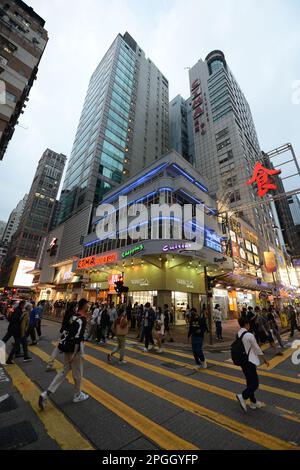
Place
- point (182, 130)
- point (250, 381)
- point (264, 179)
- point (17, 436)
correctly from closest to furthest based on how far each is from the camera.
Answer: point (17, 436)
point (250, 381)
point (264, 179)
point (182, 130)

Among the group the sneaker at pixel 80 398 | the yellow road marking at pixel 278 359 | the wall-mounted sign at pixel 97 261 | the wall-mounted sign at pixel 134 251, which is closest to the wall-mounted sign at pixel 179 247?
the wall-mounted sign at pixel 134 251

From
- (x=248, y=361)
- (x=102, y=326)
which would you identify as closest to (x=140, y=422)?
(x=248, y=361)

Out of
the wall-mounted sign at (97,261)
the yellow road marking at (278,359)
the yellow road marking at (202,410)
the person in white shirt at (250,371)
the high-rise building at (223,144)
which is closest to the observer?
the yellow road marking at (202,410)

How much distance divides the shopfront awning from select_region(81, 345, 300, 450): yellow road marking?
21025 millimetres

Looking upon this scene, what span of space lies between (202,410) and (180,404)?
478 millimetres

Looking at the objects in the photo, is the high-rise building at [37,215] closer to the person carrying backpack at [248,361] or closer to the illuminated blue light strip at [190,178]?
the illuminated blue light strip at [190,178]

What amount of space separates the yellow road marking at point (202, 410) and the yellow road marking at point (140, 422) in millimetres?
875

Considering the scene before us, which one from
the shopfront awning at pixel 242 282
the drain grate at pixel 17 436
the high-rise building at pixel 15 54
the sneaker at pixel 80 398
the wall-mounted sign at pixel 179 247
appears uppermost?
the high-rise building at pixel 15 54

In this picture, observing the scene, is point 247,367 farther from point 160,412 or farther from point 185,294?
point 185,294

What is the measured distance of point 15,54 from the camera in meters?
29.0

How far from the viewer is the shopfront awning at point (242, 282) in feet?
88.9

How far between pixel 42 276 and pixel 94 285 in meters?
19.5

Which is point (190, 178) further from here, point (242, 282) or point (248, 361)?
point (248, 361)

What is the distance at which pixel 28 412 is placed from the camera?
3756 millimetres
